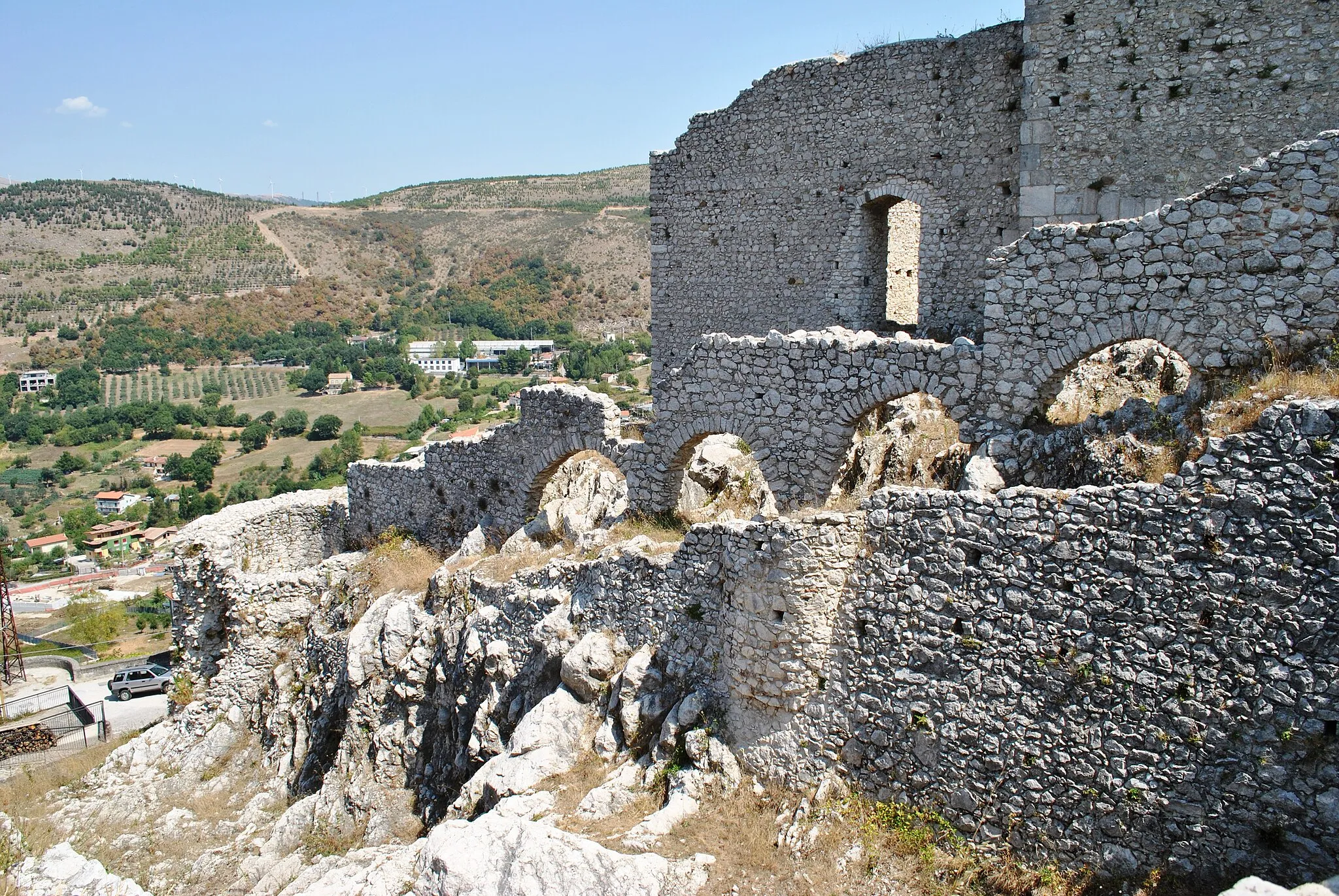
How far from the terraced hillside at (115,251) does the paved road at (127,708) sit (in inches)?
2851

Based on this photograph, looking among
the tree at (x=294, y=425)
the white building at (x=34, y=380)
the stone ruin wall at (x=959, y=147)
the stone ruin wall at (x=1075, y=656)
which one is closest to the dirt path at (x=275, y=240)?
the white building at (x=34, y=380)

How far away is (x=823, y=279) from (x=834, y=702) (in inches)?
339

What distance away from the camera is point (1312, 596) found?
5664 mm

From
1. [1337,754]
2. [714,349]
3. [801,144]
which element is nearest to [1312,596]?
[1337,754]

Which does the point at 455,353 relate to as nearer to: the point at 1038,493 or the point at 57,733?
the point at 57,733

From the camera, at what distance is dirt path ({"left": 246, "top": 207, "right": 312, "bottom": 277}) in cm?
9769

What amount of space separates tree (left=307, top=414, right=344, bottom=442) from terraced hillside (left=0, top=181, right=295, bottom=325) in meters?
29.4

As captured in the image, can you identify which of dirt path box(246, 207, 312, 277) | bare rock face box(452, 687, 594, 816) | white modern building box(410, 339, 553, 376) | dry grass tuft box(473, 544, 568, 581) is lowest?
white modern building box(410, 339, 553, 376)

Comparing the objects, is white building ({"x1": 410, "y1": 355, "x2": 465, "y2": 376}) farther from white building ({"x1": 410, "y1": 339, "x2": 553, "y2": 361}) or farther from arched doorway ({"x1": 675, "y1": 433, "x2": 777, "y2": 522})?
arched doorway ({"x1": 675, "y1": 433, "x2": 777, "y2": 522})

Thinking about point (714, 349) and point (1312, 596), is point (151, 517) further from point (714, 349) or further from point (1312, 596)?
point (1312, 596)

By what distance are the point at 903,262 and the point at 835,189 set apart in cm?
177

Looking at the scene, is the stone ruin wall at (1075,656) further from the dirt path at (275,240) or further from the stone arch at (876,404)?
the dirt path at (275,240)

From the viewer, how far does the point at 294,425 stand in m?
73.6

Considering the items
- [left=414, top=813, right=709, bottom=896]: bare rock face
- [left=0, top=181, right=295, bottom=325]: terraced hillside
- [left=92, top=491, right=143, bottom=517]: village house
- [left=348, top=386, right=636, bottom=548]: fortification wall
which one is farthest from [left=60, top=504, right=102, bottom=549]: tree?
[left=414, top=813, right=709, bottom=896]: bare rock face
